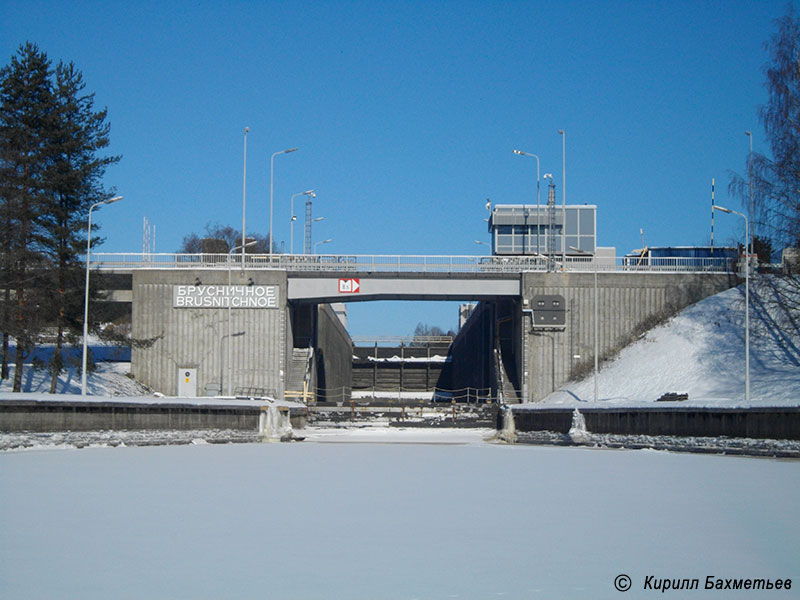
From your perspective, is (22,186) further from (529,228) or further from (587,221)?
(587,221)

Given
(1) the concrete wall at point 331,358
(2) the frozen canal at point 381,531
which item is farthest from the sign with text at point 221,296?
(2) the frozen canal at point 381,531

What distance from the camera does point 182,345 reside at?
47.4 meters

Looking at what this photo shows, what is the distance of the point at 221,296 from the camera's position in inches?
1873

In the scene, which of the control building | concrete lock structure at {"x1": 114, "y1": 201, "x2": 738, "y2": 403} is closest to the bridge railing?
concrete lock structure at {"x1": 114, "y1": 201, "x2": 738, "y2": 403}

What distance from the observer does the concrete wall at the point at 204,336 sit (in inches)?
1857

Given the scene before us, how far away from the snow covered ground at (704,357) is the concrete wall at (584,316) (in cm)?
100

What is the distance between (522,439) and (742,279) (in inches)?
924

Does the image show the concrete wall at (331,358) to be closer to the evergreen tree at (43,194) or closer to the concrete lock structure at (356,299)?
the concrete lock structure at (356,299)

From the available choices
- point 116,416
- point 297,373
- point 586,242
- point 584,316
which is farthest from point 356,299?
point 586,242

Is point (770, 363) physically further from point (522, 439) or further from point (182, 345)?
point (182, 345)

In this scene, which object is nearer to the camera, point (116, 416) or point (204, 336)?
point (116, 416)

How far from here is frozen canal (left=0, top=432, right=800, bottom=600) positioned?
6.92 m

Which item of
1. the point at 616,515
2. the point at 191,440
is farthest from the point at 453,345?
the point at 616,515

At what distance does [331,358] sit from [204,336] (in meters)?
17.1
